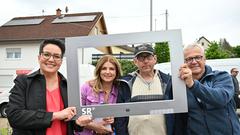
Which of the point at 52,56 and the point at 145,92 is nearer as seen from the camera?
the point at 52,56

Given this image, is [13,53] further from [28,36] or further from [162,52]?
[162,52]

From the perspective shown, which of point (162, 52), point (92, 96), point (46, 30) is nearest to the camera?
point (162, 52)

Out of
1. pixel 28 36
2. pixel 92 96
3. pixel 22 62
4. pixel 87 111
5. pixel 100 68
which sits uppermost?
pixel 28 36

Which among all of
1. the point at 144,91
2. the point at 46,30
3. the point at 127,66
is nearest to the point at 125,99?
the point at 144,91

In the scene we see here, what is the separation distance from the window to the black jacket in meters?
26.7

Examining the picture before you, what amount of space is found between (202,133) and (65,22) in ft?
93.9

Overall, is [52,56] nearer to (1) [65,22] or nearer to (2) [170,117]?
(2) [170,117]

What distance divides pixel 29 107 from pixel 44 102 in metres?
0.13

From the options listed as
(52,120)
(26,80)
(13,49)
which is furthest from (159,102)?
(13,49)

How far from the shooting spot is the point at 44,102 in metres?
2.76

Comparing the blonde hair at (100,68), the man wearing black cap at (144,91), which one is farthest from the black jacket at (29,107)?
the man wearing black cap at (144,91)

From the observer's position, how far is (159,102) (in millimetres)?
2828

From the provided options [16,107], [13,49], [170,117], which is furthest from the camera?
[13,49]

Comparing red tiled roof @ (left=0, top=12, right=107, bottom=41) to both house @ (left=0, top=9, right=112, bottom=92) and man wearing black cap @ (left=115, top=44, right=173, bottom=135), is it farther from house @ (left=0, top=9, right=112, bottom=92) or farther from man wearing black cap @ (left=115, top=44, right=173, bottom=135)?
man wearing black cap @ (left=115, top=44, right=173, bottom=135)
